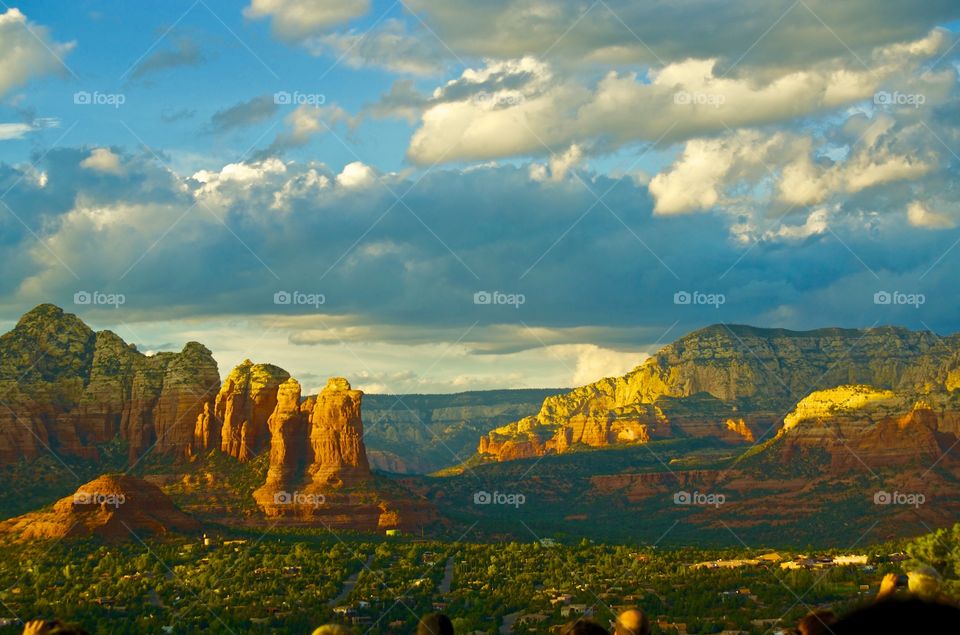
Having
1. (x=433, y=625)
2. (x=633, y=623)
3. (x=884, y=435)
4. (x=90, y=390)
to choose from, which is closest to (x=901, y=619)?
(x=633, y=623)

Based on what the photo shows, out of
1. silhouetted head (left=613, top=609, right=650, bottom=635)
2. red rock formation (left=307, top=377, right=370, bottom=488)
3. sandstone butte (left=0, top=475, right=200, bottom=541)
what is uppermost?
red rock formation (left=307, top=377, right=370, bottom=488)

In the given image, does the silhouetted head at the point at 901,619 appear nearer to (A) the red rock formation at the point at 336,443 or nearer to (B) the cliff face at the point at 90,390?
(A) the red rock formation at the point at 336,443

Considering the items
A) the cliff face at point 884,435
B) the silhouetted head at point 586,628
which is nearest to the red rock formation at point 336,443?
the cliff face at point 884,435

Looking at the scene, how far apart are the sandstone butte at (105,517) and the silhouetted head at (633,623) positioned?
12101 cm

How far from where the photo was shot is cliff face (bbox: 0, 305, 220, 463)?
166625mm

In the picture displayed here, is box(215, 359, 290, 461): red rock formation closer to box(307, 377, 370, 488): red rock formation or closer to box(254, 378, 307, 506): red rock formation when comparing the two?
box(254, 378, 307, 506): red rock formation

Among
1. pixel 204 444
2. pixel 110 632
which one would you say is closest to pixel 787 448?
pixel 204 444

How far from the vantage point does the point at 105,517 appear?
127875mm

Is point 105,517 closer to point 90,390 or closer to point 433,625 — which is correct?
point 90,390

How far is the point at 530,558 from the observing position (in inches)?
5281

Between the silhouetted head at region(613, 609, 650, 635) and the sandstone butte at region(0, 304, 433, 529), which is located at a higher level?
the sandstone butte at region(0, 304, 433, 529)

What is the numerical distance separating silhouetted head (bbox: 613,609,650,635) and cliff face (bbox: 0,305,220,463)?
→ 526ft

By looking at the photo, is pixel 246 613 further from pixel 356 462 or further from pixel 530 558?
pixel 356 462

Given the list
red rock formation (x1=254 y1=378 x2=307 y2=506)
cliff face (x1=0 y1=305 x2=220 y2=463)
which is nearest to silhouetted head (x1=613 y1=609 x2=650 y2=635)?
red rock formation (x1=254 y1=378 x2=307 y2=506)
